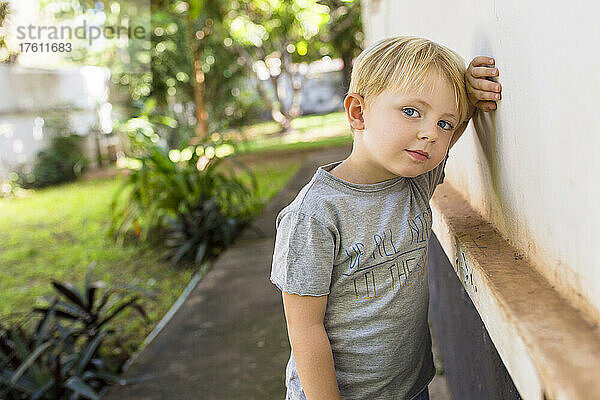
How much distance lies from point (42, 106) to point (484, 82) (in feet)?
39.2

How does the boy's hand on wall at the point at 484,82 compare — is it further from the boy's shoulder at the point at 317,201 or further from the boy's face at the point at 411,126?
the boy's shoulder at the point at 317,201

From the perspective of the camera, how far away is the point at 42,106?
12039 millimetres

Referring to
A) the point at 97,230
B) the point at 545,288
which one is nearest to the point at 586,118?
the point at 545,288

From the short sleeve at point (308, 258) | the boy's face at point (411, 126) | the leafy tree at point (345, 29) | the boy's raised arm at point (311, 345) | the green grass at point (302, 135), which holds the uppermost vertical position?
the leafy tree at point (345, 29)

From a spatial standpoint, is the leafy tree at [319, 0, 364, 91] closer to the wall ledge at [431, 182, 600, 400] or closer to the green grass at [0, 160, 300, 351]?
the green grass at [0, 160, 300, 351]

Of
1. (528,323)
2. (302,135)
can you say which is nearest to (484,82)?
(528,323)

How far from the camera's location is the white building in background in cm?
1132

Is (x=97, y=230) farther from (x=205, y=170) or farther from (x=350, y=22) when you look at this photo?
(x=350, y=22)

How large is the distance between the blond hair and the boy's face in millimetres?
14

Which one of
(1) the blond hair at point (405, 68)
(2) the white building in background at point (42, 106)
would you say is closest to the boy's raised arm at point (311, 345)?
(1) the blond hair at point (405, 68)

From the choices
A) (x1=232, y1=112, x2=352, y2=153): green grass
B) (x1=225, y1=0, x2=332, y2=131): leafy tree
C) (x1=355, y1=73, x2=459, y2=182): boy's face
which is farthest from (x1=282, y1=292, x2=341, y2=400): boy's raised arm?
(x1=232, y1=112, x2=352, y2=153): green grass

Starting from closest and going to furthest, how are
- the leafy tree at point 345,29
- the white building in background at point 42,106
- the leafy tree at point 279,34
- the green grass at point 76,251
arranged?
1. the green grass at point 76,251
2. the leafy tree at point 279,34
3. the leafy tree at point 345,29
4. the white building in background at point 42,106

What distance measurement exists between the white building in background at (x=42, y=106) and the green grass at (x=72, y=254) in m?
1.59

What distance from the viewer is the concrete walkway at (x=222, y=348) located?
2.76m
